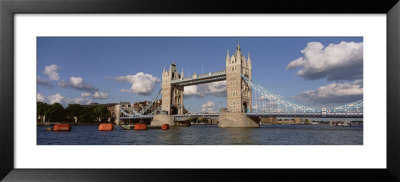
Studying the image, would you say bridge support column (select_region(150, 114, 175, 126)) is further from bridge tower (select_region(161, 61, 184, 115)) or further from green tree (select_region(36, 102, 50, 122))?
green tree (select_region(36, 102, 50, 122))

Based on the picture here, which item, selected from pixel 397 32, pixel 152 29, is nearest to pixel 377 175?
pixel 397 32

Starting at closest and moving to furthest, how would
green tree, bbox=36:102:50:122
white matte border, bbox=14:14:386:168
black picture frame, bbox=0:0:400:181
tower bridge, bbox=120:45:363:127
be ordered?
1. black picture frame, bbox=0:0:400:181
2. white matte border, bbox=14:14:386:168
3. green tree, bbox=36:102:50:122
4. tower bridge, bbox=120:45:363:127

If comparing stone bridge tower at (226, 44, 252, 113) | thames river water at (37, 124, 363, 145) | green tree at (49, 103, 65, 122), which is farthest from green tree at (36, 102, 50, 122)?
stone bridge tower at (226, 44, 252, 113)

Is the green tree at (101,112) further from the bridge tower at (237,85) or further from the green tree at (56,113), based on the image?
the bridge tower at (237,85)

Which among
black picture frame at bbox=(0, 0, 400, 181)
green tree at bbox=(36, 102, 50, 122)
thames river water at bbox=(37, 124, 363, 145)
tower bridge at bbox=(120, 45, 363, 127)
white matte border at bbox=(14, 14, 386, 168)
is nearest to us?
black picture frame at bbox=(0, 0, 400, 181)

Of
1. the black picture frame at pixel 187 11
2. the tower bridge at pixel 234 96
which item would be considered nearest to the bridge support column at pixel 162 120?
the tower bridge at pixel 234 96

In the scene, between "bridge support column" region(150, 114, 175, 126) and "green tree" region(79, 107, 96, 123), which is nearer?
"green tree" region(79, 107, 96, 123)

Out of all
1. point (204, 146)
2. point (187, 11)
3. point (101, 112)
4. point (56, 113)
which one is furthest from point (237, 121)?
point (187, 11)
